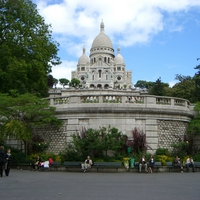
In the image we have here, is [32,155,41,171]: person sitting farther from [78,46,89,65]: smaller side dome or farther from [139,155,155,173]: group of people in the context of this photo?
[78,46,89,65]: smaller side dome

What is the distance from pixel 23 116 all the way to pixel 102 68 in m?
134

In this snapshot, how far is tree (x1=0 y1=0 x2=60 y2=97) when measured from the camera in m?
31.6

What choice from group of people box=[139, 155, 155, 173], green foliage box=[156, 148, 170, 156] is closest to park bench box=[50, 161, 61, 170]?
group of people box=[139, 155, 155, 173]

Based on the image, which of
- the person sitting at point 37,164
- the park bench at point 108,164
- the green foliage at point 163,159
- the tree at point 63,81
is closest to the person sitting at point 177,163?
the green foliage at point 163,159

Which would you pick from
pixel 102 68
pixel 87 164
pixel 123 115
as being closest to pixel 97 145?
pixel 87 164

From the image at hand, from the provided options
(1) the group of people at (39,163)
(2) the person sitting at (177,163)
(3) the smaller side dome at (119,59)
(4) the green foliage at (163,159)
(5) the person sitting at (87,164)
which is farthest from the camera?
(3) the smaller side dome at (119,59)

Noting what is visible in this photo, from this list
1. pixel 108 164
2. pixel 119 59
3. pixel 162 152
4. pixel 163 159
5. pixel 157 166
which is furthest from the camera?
pixel 119 59

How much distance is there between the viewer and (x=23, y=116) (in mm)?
24141

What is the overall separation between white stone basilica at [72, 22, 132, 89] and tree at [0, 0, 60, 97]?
116490 mm

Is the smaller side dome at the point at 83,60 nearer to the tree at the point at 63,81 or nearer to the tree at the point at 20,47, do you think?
the tree at the point at 63,81

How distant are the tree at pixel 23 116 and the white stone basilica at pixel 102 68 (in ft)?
416

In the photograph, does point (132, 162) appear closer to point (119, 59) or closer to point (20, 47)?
point (20, 47)

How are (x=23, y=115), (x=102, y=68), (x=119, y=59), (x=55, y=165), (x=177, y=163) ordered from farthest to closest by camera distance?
(x=119, y=59) → (x=102, y=68) → (x=23, y=115) → (x=55, y=165) → (x=177, y=163)

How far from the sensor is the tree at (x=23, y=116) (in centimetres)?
2250
